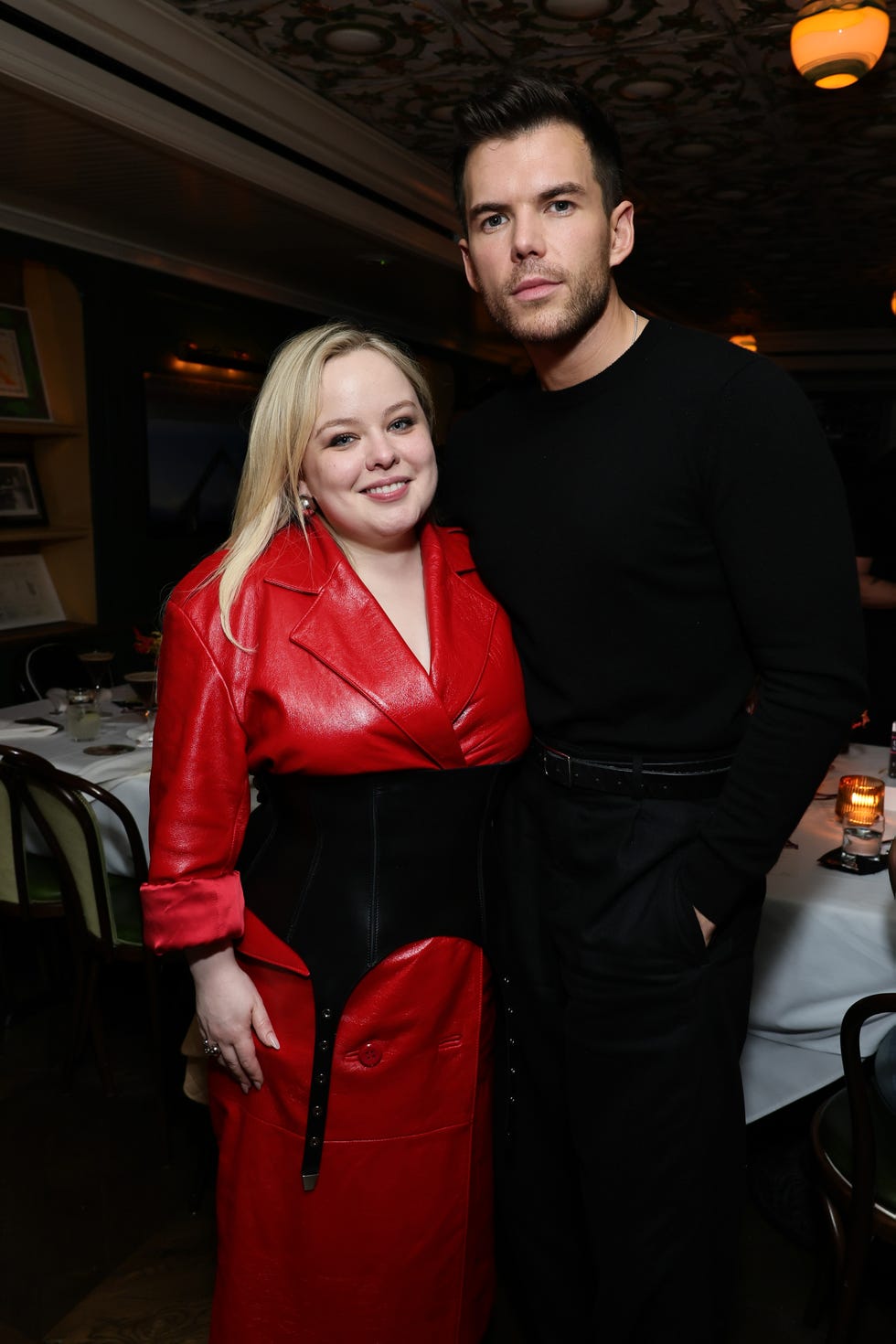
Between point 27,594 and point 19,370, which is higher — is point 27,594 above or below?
below

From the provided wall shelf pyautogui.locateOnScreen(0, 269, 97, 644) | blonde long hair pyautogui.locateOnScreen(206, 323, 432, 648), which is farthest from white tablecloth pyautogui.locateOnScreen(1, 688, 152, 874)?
wall shelf pyautogui.locateOnScreen(0, 269, 97, 644)

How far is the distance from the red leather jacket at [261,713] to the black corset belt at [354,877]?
0.13 ft

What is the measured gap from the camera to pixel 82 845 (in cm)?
254

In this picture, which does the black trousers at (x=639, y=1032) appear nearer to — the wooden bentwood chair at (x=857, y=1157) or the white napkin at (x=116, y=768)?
the wooden bentwood chair at (x=857, y=1157)

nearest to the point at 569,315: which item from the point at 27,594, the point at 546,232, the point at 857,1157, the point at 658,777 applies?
the point at 546,232

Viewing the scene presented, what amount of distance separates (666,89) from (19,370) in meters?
3.27

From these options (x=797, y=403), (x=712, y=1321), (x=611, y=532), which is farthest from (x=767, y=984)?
(x=797, y=403)

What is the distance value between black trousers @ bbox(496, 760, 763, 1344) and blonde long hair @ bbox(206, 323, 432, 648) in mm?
538

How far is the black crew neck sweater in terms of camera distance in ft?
4.16

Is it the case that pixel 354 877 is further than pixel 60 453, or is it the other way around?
pixel 60 453

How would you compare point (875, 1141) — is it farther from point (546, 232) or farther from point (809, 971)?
point (546, 232)

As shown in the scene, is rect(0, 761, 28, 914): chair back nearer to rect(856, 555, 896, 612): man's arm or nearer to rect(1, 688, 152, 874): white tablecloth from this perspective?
rect(1, 688, 152, 874): white tablecloth

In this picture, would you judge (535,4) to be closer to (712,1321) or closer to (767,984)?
(767,984)

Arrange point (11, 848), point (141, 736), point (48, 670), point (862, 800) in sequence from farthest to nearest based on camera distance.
Answer: point (48, 670) → point (141, 736) → point (11, 848) → point (862, 800)
